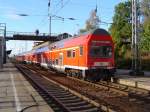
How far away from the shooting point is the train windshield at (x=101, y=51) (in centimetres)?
2712

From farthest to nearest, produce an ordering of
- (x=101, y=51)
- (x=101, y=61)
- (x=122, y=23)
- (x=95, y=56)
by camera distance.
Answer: (x=122, y=23) → (x=101, y=51) → (x=101, y=61) → (x=95, y=56)

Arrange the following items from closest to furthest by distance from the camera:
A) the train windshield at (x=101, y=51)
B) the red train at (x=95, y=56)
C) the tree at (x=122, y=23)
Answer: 1. the red train at (x=95, y=56)
2. the train windshield at (x=101, y=51)
3. the tree at (x=122, y=23)

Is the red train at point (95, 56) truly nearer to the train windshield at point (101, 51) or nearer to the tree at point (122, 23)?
the train windshield at point (101, 51)

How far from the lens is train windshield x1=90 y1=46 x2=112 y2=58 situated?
27125 millimetres

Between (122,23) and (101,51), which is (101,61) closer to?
(101,51)

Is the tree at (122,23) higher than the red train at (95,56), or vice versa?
the tree at (122,23)

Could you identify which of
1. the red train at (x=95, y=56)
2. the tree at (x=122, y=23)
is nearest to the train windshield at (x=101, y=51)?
the red train at (x=95, y=56)

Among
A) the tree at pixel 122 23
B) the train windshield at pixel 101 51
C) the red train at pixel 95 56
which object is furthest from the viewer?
the tree at pixel 122 23

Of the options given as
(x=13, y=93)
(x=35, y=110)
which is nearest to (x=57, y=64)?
(x=13, y=93)

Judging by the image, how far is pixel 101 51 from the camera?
90.1 ft

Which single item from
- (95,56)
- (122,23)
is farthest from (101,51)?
(122,23)

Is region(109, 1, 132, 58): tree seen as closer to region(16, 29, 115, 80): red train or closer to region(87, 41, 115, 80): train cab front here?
region(16, 29, 115, 80): red train

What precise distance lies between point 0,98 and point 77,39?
13251mm

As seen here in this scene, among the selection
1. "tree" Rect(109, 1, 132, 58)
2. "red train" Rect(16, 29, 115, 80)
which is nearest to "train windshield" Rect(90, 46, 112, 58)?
"red train" Rect(16, 29, 115, 80)
